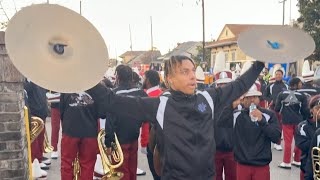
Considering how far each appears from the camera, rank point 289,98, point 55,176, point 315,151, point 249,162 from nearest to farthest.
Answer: point 315,151
point 249,162
point 55,176
point 289,98

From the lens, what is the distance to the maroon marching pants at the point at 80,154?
5102 mm

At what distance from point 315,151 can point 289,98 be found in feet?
12.7

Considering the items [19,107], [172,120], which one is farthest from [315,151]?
[19,107]

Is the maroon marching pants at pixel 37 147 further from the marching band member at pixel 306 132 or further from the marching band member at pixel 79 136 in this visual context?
the marching band member at pixel 306 132

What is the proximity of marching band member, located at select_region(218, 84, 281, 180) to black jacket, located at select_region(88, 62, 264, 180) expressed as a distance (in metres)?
1.57

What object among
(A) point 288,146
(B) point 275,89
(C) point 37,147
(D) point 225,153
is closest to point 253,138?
(D) point 225,153

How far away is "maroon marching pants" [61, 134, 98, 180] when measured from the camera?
16.7 ft

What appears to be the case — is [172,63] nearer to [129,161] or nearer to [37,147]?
[129,161]

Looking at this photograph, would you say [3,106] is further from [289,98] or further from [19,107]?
[289,98]

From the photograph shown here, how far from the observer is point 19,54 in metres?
1.98

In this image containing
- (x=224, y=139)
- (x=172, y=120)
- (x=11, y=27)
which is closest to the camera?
(x=11, y=27)

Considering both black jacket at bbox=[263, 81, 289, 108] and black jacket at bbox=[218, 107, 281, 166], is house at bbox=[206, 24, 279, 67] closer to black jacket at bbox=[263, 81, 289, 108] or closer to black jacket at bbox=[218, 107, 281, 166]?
black jacket at bbox=[263, 81, 289, 108]

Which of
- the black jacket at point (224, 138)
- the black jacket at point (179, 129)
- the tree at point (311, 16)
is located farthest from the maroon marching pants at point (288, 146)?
the tree at point (311, 16)

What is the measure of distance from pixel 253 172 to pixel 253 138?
375 mm
